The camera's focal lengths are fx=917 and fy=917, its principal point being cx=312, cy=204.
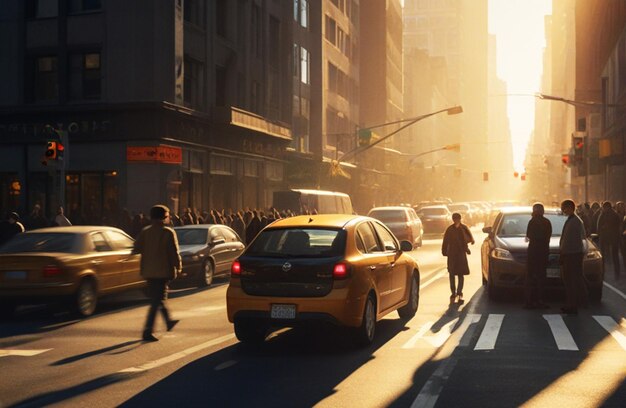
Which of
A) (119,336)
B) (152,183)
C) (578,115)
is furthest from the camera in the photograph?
(578,115)

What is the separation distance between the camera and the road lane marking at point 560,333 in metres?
11.6

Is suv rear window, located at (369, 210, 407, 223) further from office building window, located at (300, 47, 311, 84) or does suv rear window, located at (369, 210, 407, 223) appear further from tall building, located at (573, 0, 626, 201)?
office building window, located at (300, 47, 311, 84)

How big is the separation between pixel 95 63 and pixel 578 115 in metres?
89.8

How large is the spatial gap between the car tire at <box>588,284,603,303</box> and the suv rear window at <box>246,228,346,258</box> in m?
7.39

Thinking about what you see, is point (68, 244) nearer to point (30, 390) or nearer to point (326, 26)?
point (30, 390)

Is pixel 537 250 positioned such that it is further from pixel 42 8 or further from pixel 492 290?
pixel 42 8

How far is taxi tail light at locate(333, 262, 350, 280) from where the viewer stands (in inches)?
437

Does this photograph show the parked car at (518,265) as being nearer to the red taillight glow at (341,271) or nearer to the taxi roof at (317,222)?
the taxi roof at (317,222)

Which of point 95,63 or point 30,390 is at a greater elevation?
point 95,63

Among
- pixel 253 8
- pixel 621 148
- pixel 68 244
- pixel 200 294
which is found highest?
pixel 253 8

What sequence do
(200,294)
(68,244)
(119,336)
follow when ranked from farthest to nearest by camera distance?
1. (200,294)
2. (68,244)
3. (119,336)

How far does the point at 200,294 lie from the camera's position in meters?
20.0

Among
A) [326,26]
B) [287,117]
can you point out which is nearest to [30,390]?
[287,117]

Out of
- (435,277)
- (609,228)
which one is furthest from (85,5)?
(609,228)
